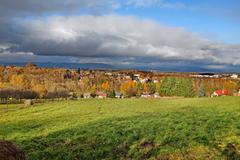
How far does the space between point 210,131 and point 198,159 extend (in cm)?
534

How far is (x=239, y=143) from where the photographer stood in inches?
712

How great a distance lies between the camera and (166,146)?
60.5ft

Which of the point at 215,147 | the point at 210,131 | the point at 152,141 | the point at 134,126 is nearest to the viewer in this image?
the point at 215,147

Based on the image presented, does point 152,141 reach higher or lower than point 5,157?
lower

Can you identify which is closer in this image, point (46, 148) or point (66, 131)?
point (46, 148)

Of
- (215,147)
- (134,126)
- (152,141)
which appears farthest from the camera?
(134,126)

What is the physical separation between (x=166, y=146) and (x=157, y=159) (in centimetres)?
188

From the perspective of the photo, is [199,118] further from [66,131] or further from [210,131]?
[66,131]

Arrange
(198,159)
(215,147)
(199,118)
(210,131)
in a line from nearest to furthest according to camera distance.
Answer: (198,159)
(215,147)
(210,131)
(199,118)

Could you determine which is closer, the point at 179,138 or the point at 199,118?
the point at 179,138

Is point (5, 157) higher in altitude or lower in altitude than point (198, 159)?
higher

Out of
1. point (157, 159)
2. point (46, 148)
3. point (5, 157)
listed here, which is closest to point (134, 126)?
point (46, 148)

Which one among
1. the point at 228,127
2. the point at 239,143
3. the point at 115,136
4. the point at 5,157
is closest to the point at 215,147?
the point at 239,143

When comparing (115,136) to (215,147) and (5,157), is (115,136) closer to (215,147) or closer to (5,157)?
(215,147)
